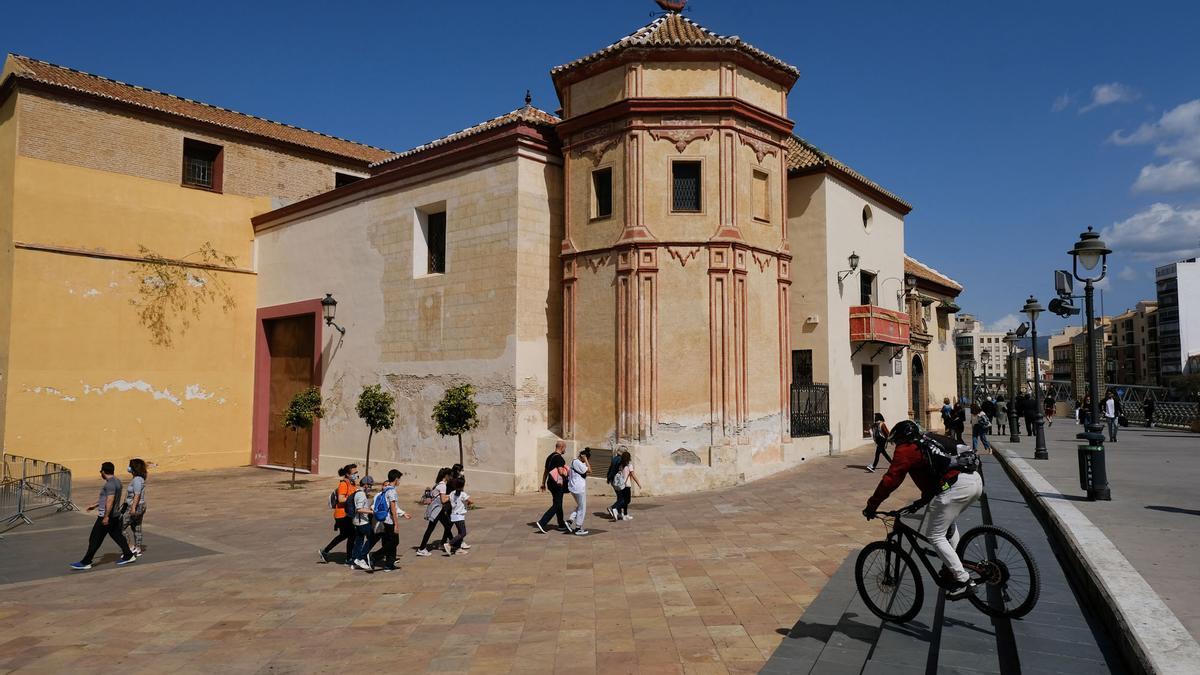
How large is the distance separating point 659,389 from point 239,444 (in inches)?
650

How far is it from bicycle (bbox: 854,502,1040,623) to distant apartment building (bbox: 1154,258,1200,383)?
9996 centimetres

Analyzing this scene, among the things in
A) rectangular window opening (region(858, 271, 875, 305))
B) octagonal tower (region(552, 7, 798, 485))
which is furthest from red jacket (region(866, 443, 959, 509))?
rectangular window opening (region(858, 271, 875, 305))

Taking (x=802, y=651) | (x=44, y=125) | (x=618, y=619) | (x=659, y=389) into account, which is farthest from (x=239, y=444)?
(x=802, y=651)

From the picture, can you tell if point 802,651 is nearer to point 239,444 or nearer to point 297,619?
point 297,619

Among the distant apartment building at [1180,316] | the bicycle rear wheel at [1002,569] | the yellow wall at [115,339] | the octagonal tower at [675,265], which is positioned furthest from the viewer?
the distant apartment building at [1180,316]

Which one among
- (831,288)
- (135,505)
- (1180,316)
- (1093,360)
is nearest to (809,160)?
(831,288)

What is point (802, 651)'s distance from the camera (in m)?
5.91

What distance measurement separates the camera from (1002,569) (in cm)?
602

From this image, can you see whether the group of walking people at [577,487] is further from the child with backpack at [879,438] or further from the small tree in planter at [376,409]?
the small tree in planter at [376,409]

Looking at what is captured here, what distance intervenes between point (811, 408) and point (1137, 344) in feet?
350

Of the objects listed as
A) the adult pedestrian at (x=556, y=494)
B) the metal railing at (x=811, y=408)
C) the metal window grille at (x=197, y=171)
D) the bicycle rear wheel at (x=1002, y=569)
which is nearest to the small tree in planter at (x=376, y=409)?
the adult pedestrian at (x=556, y=494)

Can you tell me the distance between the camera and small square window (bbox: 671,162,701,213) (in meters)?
17.0

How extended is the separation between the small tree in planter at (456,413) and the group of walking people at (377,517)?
5.71m

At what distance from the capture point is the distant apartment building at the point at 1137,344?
96.1m
